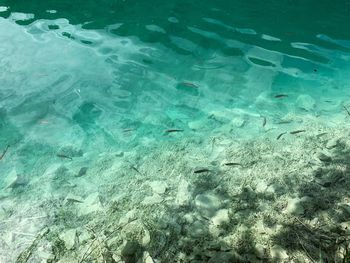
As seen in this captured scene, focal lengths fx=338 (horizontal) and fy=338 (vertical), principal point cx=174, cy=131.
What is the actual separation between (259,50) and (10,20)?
8.05m

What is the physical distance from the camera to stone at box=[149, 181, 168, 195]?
4.90 metres

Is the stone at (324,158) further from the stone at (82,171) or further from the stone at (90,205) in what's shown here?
the stone at (82,171)

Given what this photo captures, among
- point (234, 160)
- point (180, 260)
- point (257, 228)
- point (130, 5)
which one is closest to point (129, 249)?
point (180, 260)

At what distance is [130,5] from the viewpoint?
12.7m

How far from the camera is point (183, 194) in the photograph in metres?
4.69

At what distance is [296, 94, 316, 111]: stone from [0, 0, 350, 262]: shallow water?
50 millimetres

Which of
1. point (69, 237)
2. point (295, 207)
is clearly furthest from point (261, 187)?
point (69, 237)

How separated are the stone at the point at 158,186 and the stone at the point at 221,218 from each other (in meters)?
1.03

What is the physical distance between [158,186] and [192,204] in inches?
27.0

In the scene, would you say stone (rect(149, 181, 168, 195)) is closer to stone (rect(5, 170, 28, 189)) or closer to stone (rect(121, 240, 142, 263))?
stone (rect(121, 240, 142, 263))

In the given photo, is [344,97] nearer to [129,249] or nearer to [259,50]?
[259,50]

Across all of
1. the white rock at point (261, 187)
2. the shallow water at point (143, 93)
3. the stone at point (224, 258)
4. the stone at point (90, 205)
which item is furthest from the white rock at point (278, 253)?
the stone at point (90, 205)

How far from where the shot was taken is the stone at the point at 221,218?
4.02 meters

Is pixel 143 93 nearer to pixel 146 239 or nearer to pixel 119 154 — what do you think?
pixel 119 154
